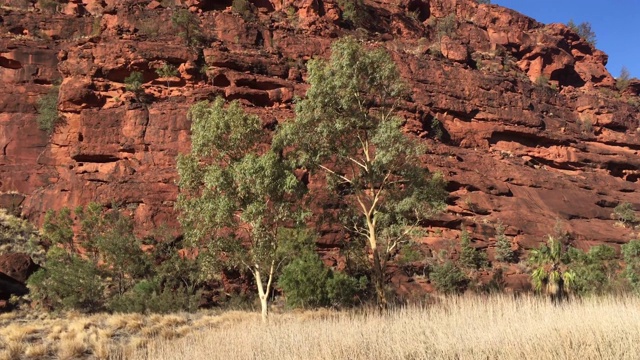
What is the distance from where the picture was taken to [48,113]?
108 feet

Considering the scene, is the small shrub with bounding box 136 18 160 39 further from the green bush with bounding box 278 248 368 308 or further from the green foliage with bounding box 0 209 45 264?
the green bush with bounding box 278 248 368 308

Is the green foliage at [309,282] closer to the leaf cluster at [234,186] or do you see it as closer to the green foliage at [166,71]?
the leaf cluster at [234,186]

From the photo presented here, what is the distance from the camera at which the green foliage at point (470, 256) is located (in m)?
27.7

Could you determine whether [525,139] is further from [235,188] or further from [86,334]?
[86,334]

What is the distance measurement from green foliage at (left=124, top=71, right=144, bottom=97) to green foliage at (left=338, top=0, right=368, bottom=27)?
23.2m

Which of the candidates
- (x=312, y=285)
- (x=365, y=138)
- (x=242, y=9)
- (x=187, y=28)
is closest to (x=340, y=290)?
(x=312, y=285)

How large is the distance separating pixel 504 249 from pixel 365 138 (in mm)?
19477

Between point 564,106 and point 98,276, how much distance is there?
48.3 metres

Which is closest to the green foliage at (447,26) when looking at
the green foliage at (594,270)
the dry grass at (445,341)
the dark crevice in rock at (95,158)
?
the green foliage at (594,270)

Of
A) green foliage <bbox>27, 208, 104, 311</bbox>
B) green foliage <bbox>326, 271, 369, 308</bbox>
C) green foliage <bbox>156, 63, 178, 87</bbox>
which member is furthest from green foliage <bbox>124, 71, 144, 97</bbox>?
green foliage <bbox>326, 271, 369, 308</bbox>

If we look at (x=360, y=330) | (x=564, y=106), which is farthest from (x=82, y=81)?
(x=564, y=106)

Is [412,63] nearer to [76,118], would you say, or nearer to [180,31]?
[180,31]

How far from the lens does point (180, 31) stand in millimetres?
35719

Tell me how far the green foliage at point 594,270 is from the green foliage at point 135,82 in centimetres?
3035
